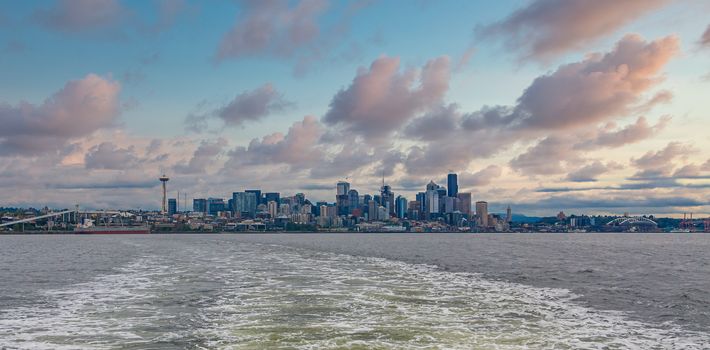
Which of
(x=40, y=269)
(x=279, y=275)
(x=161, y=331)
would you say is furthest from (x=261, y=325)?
(x=40, y=269)

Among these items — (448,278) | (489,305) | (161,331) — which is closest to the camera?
(161,331)

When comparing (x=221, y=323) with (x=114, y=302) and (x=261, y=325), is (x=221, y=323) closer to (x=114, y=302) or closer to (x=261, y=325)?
(x=261, y=325)

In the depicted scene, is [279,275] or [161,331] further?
[279,275]

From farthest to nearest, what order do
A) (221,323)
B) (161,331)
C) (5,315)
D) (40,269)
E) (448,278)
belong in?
(40,269)
(448,278)
(5,315)
(221,323)
(161,331)

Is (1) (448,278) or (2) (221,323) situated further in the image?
(1) (448,278)

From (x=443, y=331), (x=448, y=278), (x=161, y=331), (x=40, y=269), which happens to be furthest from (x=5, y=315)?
(x=40, y=269)

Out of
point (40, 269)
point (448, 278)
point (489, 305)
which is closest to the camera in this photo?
point (489, 305)

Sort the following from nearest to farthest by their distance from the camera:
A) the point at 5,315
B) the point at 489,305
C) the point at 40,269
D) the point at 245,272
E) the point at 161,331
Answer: the point at 161,331
the point at 5,315
the point at 489,305
the point at 245,272
the point at 40,269

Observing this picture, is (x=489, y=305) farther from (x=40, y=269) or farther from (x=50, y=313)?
(x=40, y=269)
